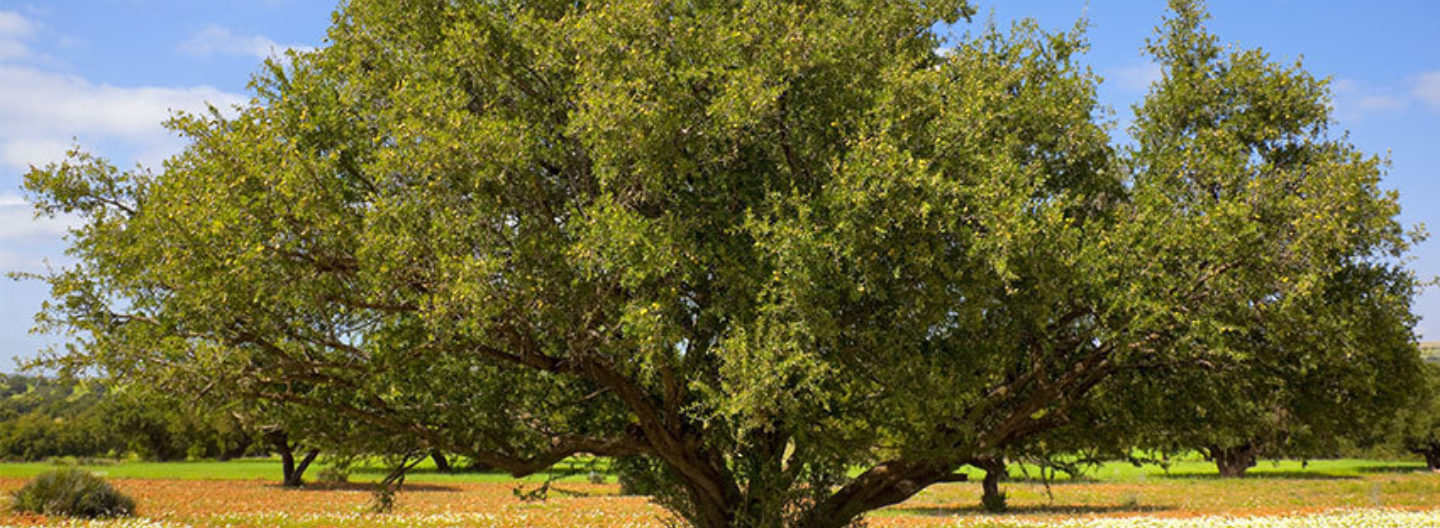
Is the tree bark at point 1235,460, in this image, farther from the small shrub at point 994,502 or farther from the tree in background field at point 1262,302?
the tree in background field at point 1262,302

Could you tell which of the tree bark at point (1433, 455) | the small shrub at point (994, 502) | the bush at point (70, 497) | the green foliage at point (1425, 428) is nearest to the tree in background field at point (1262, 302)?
the small shrub at point (994, 502)

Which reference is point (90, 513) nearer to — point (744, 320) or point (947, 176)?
point (744, 320)

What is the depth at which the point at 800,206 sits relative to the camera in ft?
40.6

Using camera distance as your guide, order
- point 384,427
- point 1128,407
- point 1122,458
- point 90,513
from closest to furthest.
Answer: point 384,427 → point 1128,407 → point 1122,458 → point 90,513

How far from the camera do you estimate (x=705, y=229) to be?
46.3 feet

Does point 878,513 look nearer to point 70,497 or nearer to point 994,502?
point 994,502

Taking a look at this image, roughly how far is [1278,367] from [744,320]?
9.32m

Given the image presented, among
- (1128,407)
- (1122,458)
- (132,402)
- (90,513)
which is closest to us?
(132,402)

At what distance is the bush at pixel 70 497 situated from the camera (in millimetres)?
29784

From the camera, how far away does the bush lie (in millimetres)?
29784

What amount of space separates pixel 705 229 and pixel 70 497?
27.3m

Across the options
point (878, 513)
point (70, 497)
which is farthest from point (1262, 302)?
point (70, 497)

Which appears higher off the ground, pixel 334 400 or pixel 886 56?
pixel 886 56

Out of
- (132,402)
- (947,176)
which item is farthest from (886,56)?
(132,402)
